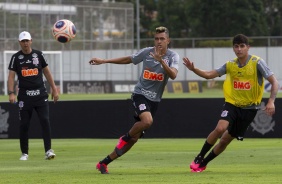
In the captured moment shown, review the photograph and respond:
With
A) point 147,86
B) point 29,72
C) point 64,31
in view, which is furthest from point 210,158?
point 64,31

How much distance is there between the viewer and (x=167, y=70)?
14008 millimetres

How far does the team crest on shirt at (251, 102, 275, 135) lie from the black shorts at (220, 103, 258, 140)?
10352 millimetres

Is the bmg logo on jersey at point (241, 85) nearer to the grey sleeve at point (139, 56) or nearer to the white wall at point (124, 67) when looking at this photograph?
the grey sleeve at point (139, 56)

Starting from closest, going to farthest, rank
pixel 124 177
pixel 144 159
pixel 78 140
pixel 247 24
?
pixel 124 177
pixel 144 159
pixel 78 140
pixel 247 24

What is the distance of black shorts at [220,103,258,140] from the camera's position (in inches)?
562

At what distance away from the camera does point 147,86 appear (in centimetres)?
1459

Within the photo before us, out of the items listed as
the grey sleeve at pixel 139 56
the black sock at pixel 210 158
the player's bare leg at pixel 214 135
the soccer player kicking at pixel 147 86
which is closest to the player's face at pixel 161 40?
the soccer player kicking at pixel 147 86

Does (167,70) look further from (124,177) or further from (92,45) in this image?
(92,45)

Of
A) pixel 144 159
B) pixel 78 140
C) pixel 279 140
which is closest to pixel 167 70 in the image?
pixel 144 159

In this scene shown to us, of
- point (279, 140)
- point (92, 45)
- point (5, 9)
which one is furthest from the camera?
point (92, 45)

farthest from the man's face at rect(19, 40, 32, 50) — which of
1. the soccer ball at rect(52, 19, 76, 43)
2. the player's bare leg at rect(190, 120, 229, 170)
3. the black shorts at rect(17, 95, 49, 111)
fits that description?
the player's bare leg at rect(190, 120, 229, 170)

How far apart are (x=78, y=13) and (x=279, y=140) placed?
45.5 m

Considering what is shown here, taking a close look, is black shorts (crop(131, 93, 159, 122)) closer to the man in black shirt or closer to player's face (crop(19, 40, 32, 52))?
the man in black shirt

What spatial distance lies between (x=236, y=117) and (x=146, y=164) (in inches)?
97.4
